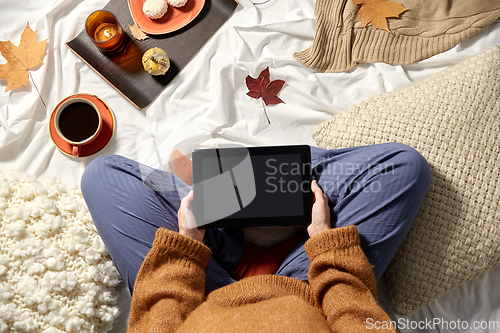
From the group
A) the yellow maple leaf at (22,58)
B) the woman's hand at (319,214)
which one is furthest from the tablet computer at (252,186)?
the yellow maple leaf at (22,58)

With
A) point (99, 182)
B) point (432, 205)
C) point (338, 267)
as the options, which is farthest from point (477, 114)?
point (99, 182)

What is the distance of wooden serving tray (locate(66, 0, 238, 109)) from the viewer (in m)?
1.01

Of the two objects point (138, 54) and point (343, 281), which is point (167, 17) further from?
point (343, 281)

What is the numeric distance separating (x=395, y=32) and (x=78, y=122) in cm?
100

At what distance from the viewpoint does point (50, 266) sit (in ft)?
2.66

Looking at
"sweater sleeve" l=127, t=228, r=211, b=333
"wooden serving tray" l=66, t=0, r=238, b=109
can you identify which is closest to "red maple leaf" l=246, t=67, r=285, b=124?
"wooden serving tray" l=66, t=0, r=238, b=109

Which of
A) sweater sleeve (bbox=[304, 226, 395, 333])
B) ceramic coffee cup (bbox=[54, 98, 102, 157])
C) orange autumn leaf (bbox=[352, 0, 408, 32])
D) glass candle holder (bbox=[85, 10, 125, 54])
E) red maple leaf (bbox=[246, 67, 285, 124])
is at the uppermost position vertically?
orange autumn leaf (bbox=[352, 0, 408, 32])

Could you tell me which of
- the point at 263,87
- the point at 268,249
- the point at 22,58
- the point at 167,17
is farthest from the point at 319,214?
the point at 22,58

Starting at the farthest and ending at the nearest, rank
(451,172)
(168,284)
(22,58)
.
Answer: (22,58), (451,172), (168,284)

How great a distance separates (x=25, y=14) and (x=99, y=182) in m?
0.67

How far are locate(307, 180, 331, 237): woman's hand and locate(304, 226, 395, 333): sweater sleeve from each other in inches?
2.0

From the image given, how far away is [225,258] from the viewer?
87 centimetres

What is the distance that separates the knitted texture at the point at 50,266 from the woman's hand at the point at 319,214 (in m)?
0.55

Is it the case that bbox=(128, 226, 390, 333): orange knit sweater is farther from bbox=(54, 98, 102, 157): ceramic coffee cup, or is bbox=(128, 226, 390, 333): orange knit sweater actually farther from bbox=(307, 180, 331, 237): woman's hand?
bbox=(54, 98, 102, 157): ceramic coffee cup
